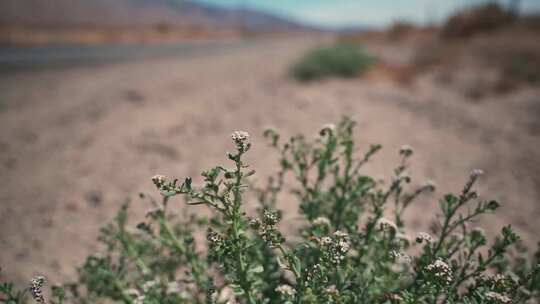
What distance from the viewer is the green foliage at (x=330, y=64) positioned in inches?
389

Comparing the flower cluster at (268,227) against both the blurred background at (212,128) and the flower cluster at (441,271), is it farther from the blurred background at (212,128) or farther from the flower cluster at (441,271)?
the blurred background at (212,128)

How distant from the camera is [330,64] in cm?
1025

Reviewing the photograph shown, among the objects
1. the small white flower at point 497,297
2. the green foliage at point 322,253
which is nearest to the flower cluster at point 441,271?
the green foliage at point 322,253

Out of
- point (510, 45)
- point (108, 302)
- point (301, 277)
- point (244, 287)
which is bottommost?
point (108, 302)

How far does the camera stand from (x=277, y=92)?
8.41 meters

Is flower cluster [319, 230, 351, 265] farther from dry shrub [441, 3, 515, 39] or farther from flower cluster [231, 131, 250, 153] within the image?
dry shrub [441, 3, 515, 39]

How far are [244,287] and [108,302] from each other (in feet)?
5.86

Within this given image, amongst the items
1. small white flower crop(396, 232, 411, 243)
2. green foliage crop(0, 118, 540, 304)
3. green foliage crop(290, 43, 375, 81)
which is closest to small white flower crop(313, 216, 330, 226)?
green foliage crop(0, 118, 540, 304)

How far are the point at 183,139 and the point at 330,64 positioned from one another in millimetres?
5653

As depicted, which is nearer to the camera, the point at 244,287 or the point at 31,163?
the point at 244,287

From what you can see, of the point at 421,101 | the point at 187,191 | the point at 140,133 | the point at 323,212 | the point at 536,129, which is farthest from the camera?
the point at 421,101

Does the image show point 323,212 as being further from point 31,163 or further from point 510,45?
point 510,45

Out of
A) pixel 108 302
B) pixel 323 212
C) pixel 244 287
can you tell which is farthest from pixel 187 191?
pixel 108 302

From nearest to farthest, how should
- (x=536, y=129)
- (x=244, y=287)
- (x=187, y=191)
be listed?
(x=187, y=191), (x=244, y=287), (x=536, y=129)
